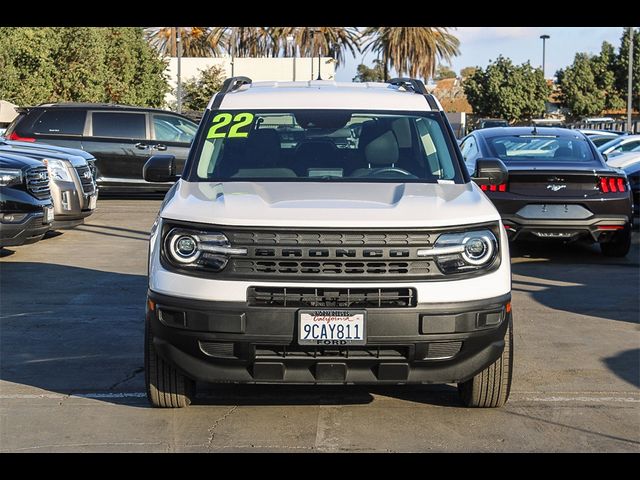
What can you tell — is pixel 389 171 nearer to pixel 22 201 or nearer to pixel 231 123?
pixel 231 123

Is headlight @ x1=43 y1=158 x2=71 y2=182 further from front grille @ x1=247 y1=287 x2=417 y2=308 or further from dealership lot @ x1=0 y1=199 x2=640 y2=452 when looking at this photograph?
front grille @ x1=247 y1=287 x2=417 y2=308

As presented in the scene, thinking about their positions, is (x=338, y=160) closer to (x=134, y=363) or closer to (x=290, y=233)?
(x=290, y=233)

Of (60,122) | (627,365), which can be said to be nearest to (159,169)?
(627,365)

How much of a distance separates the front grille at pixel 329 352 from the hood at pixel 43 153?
834cm

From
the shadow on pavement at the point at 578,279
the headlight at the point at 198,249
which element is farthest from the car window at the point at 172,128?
the headlight at the point at 198,249

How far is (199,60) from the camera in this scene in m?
57.7

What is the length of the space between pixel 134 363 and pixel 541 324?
3.50 m

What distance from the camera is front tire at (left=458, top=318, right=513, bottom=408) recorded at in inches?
235

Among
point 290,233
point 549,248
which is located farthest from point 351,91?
point 549,248

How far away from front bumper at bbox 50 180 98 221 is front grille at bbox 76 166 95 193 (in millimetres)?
196

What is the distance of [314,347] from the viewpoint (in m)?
5.42

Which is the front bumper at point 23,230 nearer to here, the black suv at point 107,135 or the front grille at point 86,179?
the front grille at point 86,179

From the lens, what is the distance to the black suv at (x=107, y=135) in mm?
19906
